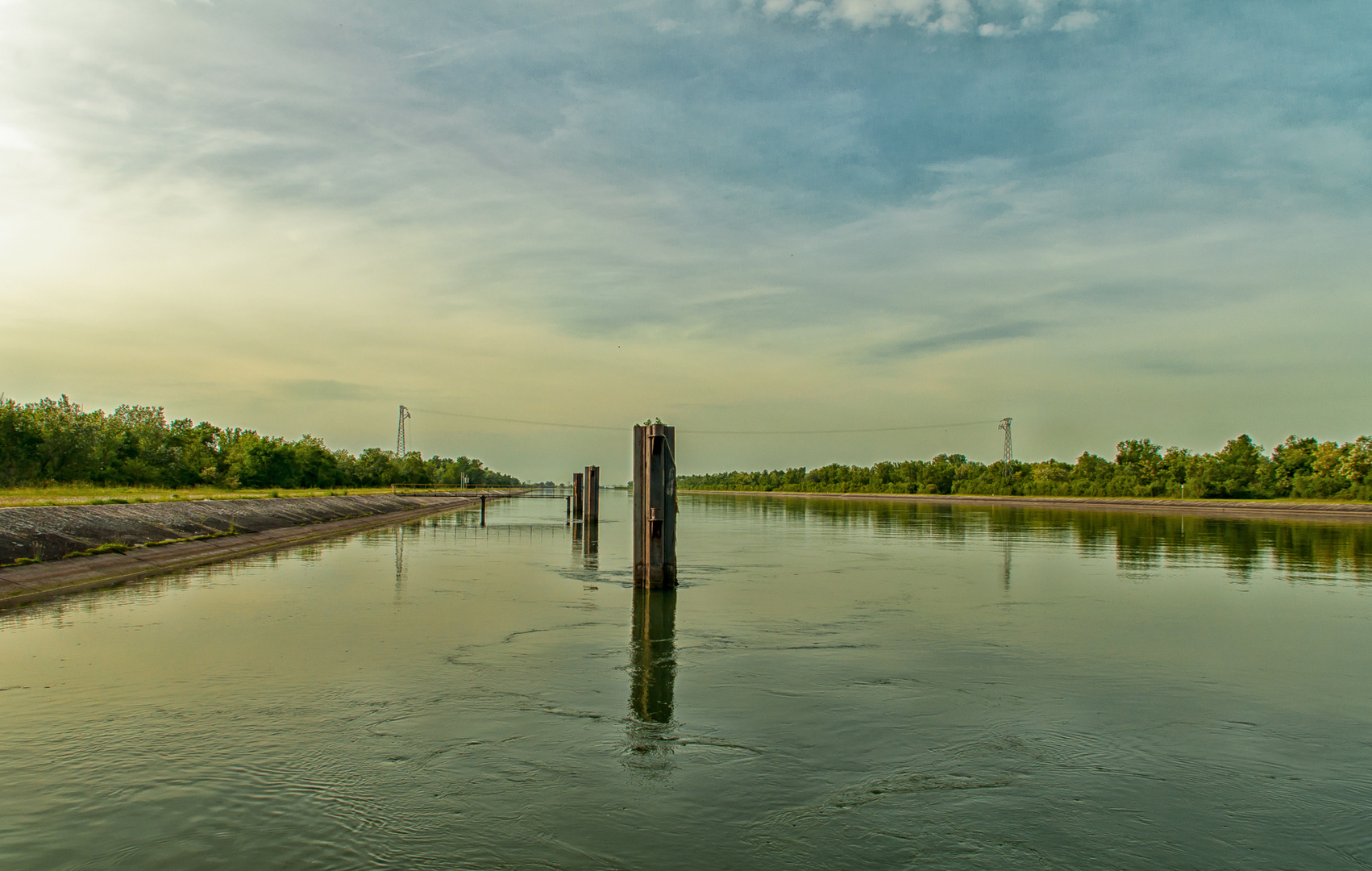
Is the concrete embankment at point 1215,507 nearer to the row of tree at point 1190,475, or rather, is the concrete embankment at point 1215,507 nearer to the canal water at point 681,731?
the row of tree at point 1190,475

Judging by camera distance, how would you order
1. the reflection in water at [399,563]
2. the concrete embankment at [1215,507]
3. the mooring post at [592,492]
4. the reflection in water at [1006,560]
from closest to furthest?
the reflection in water at [399,563], the reflection in water at [1006,560], the mooring post at [592,492], the concrete embankment at [1215,507]

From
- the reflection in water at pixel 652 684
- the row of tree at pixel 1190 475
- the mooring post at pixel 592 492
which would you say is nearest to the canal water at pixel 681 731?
the reflection in water at pixel 652 684

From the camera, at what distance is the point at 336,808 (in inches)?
277

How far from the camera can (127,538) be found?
1028 inches

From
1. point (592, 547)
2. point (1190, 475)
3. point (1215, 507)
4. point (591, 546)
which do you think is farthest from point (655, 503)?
point (1190, 475)

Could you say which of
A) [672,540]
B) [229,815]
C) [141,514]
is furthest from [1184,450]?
[229,815]

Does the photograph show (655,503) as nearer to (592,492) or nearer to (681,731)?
(681,731)

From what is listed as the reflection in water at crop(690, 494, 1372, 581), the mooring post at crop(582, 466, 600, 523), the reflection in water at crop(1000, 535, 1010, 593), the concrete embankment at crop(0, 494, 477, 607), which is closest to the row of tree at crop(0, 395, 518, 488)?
the concrete embankment at crop(0, 494, 477, 607)

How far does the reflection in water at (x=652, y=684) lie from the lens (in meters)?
8.62

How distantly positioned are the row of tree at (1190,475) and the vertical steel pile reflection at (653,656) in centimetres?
8132

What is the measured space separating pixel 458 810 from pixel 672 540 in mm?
14253

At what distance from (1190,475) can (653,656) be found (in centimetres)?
10316

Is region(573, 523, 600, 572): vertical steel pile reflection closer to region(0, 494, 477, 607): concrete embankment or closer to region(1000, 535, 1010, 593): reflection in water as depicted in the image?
region(0, 494, 477, 607): concrete embankment

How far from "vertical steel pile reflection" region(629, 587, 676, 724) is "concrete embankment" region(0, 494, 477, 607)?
1352cm
